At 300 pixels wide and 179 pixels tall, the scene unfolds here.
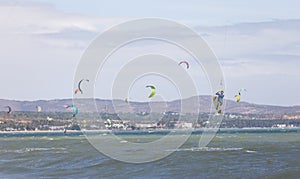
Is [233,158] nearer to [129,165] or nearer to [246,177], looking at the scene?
[129,165]

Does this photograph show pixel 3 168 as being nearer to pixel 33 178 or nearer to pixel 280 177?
pixel 33 178

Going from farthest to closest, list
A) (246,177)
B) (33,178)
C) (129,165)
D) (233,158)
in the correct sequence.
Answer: (233,158) < (129,165) < (33,178) < (246,177)

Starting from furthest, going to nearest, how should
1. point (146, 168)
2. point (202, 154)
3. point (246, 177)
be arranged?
point (202, 154), point (146, 168), point (246, 177)

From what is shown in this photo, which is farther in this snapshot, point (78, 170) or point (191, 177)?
point (78, 170)

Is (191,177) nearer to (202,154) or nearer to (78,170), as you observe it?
(78,170)

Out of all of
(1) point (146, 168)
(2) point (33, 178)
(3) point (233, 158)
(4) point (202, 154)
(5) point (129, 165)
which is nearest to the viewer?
(2) point (33, 178)

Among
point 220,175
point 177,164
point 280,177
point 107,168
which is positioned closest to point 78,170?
point 107,168

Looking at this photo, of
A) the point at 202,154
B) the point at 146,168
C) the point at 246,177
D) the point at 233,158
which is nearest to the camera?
the point at 246,177

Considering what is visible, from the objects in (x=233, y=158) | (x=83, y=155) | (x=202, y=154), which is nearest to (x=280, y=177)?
(x=233, y=158)

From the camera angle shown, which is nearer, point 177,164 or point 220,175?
point 220,175
